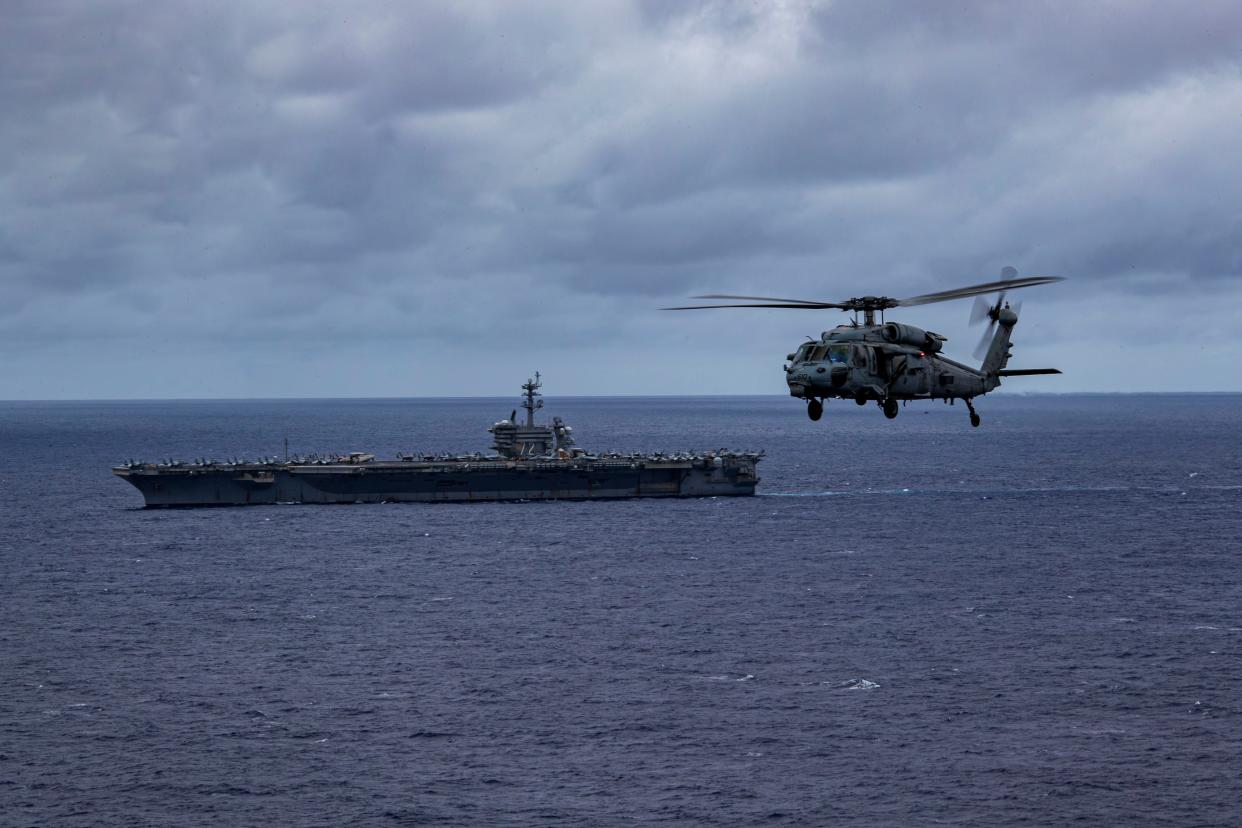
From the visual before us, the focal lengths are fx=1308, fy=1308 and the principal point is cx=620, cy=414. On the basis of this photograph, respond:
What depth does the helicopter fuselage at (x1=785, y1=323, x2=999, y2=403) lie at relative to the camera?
23.1 meters

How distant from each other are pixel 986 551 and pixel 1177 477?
64.7m

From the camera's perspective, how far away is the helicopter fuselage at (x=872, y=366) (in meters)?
23.1

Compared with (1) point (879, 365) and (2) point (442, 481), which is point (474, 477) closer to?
(2) point (442, 481)

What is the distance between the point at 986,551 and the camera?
8950 cm

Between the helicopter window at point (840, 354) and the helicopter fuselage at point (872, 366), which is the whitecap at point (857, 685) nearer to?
the helicopter fuselage at point (872, 366)

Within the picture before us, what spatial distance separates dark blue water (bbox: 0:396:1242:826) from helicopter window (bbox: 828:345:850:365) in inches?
964

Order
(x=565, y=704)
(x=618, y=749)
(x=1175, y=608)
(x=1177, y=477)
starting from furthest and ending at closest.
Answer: (x=1177, y=477)
(x=1175, y=608)
(x=565, y=704)
(x=618, y=749)

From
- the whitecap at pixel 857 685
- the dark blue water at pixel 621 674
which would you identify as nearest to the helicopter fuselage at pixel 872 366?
the dark blue water at pixel 621 674

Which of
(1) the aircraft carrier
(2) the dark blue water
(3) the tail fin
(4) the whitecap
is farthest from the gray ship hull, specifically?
(3) the tail fin

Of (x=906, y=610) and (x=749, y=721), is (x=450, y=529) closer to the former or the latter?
(x=906, y=610)

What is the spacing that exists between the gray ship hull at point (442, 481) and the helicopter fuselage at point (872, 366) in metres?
87.8

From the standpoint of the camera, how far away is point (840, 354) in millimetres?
23469

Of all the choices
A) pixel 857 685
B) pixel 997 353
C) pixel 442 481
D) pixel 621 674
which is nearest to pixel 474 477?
pixel 442 481

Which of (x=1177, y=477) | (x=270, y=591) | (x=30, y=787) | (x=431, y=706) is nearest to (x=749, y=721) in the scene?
(x=431, y=706)
